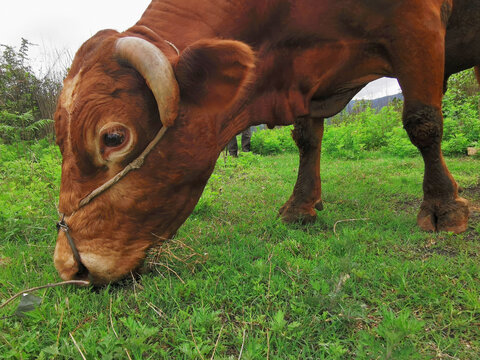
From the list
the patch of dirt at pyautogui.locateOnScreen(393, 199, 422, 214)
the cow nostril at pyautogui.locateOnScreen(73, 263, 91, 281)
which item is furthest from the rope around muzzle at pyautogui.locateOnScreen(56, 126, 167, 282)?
the patch of dirt at pyautogui.locateOnScreen(393, 199, 422, 214)

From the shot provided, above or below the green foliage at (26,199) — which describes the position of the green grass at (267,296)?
below

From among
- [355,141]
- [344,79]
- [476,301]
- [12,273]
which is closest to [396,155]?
[355,141]

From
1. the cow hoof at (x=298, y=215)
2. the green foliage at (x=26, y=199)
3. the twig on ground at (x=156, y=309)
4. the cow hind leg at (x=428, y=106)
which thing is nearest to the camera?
the twig on ground at (x=156, y=309)

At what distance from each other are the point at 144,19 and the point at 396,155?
256 inches

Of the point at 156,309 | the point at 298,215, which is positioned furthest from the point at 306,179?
the point at 156,309

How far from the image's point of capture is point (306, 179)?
3156 millimetres

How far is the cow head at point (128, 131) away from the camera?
1.61m

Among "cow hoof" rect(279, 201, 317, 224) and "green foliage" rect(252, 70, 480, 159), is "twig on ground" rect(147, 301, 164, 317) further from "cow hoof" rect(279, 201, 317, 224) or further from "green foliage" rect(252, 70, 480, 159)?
"green foliage" rect(252, 70, 480, 159)

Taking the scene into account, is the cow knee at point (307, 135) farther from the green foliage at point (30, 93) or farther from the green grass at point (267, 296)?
the green foliage at point (30, 93)

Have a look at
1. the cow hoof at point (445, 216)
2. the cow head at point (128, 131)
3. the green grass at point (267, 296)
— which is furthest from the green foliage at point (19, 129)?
the cow hoof at point (445, 216)

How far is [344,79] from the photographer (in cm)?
259

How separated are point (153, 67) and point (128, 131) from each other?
37 centimetres

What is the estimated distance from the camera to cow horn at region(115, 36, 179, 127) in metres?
1.56

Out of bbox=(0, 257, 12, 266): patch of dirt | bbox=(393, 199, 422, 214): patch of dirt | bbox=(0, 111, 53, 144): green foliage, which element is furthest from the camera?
bbox=(0, 111, 53, 144): green foliage
